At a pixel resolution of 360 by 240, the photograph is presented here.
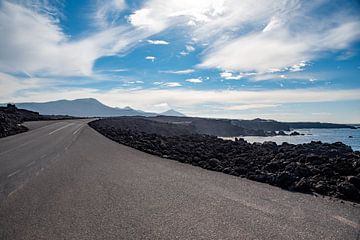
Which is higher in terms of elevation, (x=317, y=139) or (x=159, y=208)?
(x=159, y=208)

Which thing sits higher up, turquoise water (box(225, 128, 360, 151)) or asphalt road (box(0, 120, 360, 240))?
asphalt road (box(0, 120, 360, 240))

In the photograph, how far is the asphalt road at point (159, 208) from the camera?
4.44 m

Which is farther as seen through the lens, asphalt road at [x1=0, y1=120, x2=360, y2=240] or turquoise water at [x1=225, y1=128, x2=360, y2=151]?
turquoise water at [x1=225, y1=128, x2=360, y2=151]

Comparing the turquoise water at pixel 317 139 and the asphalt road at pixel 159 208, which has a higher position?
the asphalt road at pixel 159 208

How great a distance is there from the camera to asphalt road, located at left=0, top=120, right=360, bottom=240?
4438mm

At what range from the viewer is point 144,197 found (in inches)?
252

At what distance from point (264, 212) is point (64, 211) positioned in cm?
357

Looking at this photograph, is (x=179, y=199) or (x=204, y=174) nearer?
(x=179, y=199)

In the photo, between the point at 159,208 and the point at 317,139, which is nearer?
the point at 159,208

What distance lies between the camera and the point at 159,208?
5.61m

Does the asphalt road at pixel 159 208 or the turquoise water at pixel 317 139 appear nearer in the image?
the asphalt road at pixel 159 208

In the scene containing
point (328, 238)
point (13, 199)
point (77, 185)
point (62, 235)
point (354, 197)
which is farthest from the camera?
point (77, 185)

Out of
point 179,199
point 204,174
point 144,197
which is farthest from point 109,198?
point 204,174

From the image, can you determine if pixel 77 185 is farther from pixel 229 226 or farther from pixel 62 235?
pixel 229 226
